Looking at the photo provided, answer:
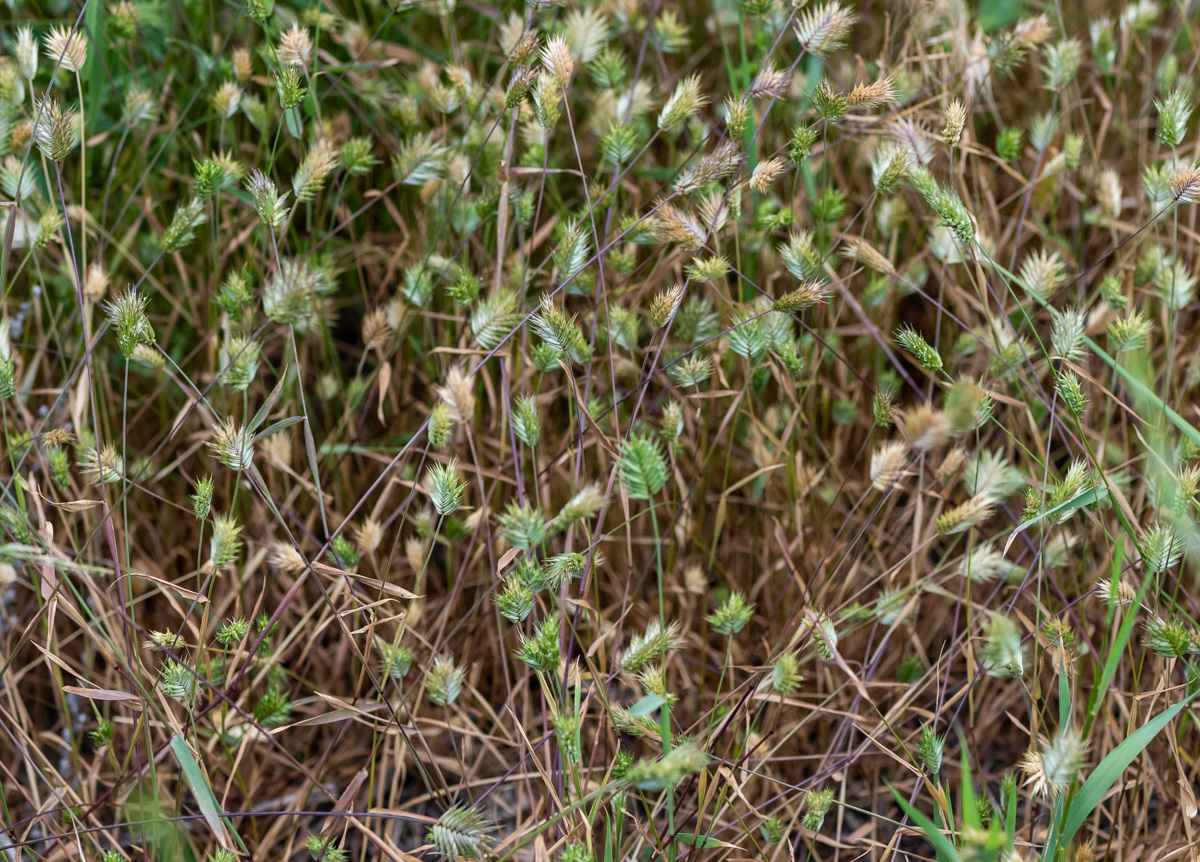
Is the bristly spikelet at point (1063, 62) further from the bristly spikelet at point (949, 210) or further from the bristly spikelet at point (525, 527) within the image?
the bristly spikelet at point (525, 527)

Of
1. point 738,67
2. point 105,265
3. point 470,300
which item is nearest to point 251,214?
point 105,265

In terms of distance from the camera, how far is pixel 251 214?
1471 millimetres

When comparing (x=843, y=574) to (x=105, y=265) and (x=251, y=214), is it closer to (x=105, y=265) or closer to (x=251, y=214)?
(x=251, y=214)

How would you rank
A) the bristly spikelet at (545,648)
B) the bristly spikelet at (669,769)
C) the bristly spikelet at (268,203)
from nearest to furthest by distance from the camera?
the bristly spikelet at (669,769)
the bristly spikelet at (545,648)
the bristly spikelet at (268,203)

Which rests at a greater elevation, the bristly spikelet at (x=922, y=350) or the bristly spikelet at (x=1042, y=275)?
the bristly spikelet at (x=922, y=350)

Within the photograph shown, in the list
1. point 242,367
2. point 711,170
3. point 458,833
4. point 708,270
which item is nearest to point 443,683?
point 458,833

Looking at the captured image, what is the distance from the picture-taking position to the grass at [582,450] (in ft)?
3.26

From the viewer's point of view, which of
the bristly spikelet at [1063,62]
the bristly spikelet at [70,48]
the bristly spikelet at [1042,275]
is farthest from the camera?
the bristly spikelet at [1063,62]

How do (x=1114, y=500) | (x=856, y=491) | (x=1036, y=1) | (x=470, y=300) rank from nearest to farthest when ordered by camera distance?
(x=1114, y=500)
(x=470, y=300)
(x=856, y=491)
(x=1036, y=1)

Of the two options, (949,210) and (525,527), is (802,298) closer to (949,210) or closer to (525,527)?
(949,210)

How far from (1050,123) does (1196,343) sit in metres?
0.42

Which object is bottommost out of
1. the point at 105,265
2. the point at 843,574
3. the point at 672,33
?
the point at 843,574

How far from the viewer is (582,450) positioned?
43.6 inches

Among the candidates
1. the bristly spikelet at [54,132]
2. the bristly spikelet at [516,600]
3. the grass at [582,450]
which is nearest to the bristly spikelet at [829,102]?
the grass at [582,450]
